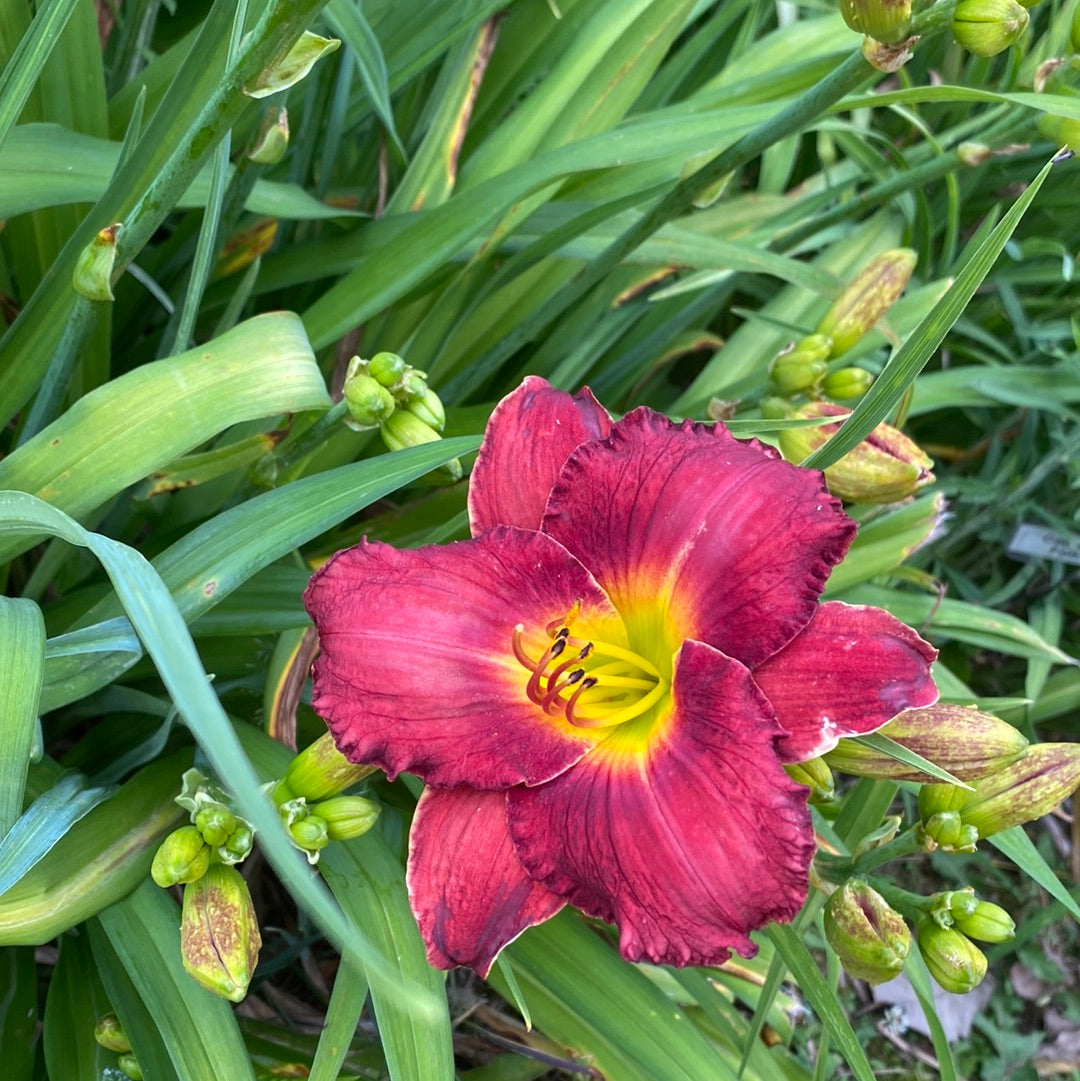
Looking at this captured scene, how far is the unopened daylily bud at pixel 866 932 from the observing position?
0.63 meters

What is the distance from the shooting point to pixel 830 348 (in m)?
0.93

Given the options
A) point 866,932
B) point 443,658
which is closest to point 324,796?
point 443,658

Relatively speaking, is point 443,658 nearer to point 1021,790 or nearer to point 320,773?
point 320,773

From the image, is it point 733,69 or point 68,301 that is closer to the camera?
point 68,301

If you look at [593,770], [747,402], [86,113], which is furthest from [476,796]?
[86,113]

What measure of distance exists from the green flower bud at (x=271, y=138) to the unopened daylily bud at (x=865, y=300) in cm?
52

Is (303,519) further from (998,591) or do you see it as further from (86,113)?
(998,591)

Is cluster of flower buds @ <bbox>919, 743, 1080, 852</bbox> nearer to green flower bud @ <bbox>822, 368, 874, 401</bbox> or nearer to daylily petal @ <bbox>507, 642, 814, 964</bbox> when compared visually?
daylily petal @ <bbox>507, 642, 814, 964</bbox>

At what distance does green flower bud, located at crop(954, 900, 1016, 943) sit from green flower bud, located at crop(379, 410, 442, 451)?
50 centimetres

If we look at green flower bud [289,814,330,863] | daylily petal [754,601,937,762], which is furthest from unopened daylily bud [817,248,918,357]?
green flower bud [289,814,330,863]

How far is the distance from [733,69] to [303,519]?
3.13 feet

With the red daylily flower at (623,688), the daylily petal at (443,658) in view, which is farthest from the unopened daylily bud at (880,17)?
the daylily petal at (443,658)

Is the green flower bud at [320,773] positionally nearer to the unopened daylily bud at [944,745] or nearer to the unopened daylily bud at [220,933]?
the unopened daylily bud at [220,933]

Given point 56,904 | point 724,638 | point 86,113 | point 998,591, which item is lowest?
point 998,591
